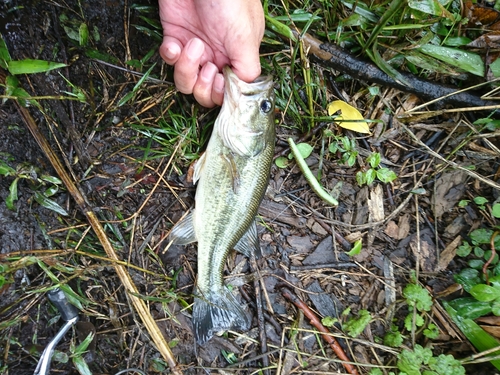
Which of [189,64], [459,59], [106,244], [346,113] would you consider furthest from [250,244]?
[459,59]

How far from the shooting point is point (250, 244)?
323cm

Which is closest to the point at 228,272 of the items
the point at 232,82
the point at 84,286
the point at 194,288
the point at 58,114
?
the point at 194,288

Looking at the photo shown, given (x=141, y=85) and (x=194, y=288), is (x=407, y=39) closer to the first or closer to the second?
(x=141, y=85)

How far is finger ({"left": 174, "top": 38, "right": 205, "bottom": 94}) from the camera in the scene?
277cm

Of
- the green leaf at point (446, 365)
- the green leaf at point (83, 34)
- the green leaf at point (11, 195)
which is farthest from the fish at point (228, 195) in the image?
the green leaf at point (446, 365)

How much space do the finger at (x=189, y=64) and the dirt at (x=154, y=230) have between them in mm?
238

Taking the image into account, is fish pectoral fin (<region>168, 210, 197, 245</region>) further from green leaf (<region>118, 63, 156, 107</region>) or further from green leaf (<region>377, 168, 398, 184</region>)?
green leaf (<region>377, 168, 398, 184</region>)

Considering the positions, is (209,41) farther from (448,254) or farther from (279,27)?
(448,254)

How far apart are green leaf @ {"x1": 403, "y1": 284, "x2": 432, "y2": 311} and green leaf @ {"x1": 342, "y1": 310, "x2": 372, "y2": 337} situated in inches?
15.0

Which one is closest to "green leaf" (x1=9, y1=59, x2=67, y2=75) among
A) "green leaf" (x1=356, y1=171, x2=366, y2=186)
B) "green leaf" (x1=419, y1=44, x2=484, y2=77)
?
"green leaf" (x1=356, y1=171, x2=366, y2=186)

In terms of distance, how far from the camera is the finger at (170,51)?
108 inches

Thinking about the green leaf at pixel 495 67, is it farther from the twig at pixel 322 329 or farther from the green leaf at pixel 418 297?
the twig at pixel 322 329

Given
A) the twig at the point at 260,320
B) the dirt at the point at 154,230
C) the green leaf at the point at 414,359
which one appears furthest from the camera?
the twig at the point at 260,320

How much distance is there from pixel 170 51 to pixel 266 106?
822 millimetres
